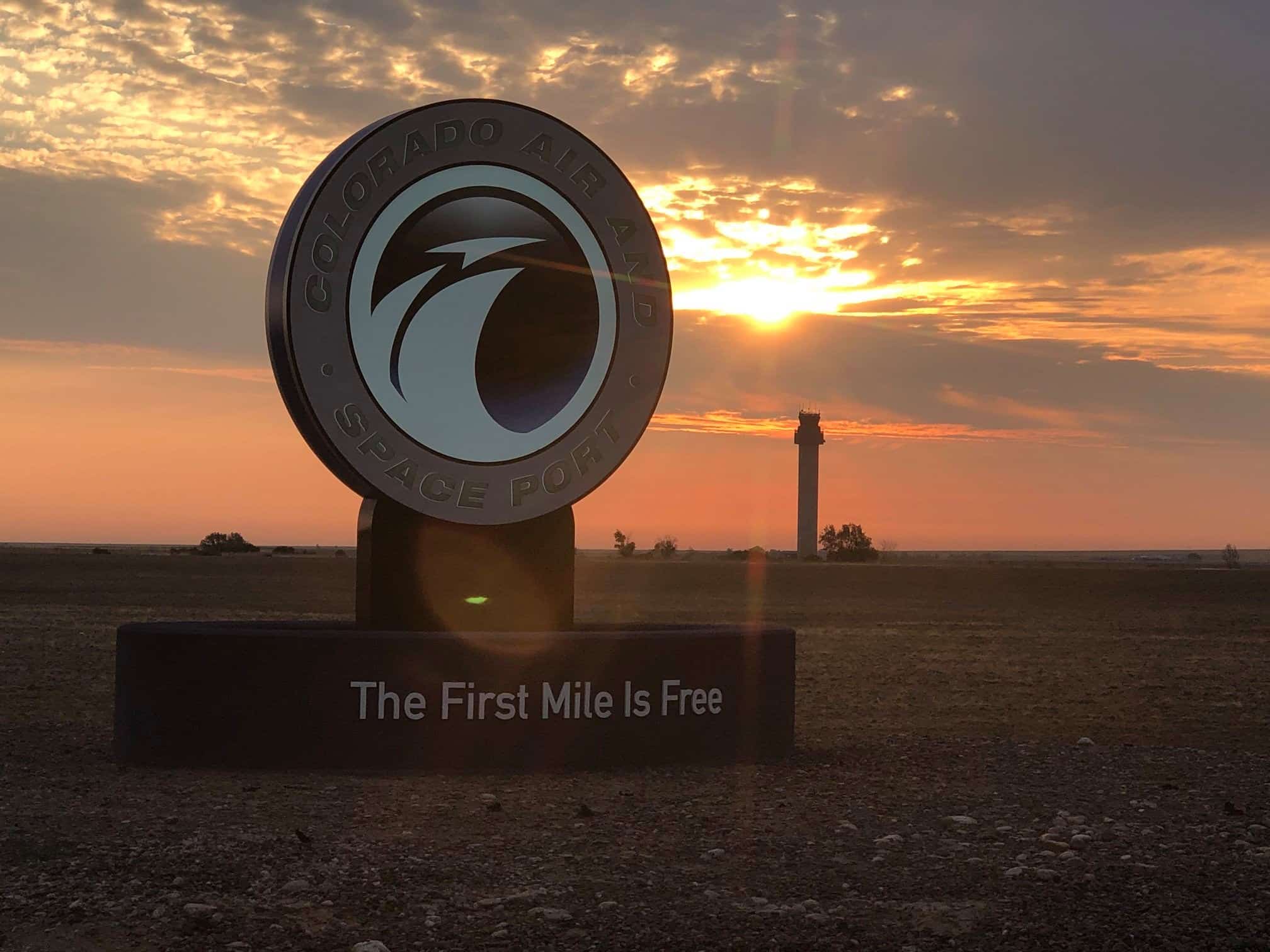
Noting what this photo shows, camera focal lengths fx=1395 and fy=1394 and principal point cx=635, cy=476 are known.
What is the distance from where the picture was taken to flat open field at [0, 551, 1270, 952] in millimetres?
6855

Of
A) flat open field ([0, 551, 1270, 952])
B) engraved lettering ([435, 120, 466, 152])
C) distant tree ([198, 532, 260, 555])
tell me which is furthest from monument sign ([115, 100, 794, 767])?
distant tree ([198, 532, 260, 555])

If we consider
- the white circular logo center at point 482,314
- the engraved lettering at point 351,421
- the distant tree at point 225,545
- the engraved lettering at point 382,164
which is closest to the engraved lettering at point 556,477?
the white circular logo center at point 482,314

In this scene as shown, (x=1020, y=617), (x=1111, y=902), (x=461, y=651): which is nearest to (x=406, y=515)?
(x=461, y=651)

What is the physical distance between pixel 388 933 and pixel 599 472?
20.4 feet

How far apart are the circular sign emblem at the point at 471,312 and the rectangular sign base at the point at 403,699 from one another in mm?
1531

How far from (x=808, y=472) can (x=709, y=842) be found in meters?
126

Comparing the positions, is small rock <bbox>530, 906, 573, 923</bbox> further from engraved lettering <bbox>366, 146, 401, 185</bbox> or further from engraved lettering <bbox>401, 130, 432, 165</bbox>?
engraved lettering <bbox>401, 130, 432, 165</bbox>

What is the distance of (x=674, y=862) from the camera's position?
321 inches

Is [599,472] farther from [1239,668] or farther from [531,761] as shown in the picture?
[1239,668]

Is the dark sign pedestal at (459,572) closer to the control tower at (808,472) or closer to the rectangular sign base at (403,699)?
the rectangular sign base at (403,699)

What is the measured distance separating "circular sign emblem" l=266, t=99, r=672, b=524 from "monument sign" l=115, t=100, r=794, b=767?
2cm

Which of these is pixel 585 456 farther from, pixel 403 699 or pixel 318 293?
pixel 403 699

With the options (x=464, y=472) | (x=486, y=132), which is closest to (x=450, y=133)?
(x=486, y=132)

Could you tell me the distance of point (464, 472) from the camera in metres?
12.1
